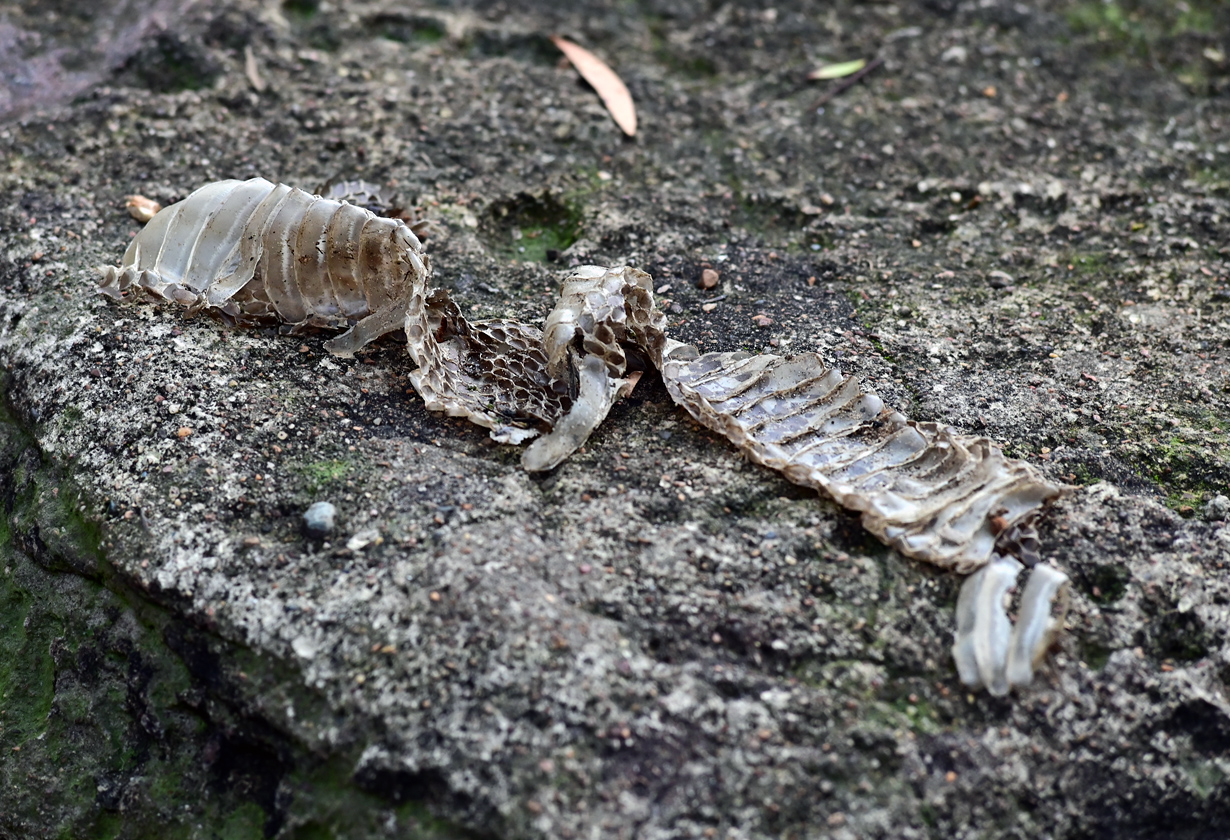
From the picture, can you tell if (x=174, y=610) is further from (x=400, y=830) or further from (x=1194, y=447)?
(x=1194, y=447)

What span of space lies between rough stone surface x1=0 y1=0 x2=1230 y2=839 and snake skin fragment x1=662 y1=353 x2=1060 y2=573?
63 mm

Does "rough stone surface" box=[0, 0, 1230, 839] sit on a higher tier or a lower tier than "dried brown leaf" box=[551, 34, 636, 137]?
lower

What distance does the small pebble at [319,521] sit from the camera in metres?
2.11

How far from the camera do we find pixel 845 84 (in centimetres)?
375

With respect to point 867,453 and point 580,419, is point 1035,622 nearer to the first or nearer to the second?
point 867,453

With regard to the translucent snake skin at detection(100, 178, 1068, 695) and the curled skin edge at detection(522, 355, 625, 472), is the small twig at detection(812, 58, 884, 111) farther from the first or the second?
the curled skin edge at detection(522, 355, 625, 472)

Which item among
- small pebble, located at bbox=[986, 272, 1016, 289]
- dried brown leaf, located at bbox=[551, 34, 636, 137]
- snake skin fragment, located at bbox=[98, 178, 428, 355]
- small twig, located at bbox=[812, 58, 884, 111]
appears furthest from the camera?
small twig, located at bbox=[812, 58, 884, 111]

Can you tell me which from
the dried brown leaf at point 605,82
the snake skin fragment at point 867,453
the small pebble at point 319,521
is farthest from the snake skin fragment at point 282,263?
the dried brown leaf at point 605,82

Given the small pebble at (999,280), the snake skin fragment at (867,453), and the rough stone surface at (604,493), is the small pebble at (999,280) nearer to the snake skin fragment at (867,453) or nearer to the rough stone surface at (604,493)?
the rough stone surface at (604,493)

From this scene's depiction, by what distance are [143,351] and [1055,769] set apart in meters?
2.20

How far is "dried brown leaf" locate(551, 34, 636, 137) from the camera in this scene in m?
3.55

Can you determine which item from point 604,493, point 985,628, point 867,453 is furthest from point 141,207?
point 985,628

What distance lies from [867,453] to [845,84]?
199 cm

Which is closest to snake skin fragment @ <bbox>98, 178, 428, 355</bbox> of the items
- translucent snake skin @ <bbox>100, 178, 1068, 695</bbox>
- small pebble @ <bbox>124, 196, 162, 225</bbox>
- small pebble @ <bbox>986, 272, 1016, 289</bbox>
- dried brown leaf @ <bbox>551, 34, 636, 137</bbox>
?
translucent snake skin @ <bbox>100, 178, 1068, 695</bbox>
